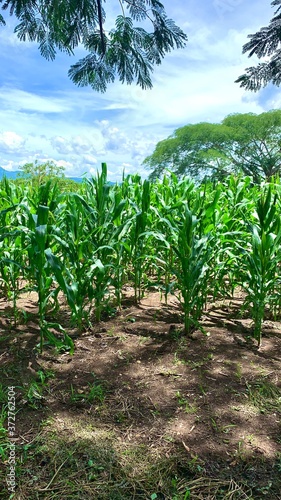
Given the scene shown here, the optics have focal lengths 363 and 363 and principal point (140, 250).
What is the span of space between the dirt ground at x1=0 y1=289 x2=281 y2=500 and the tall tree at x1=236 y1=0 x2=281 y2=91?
3.33 meters

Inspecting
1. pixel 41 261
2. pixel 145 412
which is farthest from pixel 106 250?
pixel 145 412

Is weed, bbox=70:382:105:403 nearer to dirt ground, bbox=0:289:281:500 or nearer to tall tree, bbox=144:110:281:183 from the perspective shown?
dirt ground, bbox=0:289:281:500

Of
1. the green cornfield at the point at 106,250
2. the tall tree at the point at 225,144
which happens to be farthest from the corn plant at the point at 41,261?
the tall tree at the point at 225,144

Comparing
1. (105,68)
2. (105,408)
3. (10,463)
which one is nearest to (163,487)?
(105,408)

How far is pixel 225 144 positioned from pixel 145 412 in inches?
1192

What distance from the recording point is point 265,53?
13.6ft

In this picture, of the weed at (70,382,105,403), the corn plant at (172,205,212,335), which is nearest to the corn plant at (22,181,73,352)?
the weed at (70,382,105,403)

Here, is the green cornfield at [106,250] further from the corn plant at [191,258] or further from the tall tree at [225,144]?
the tall tree at [225,144]

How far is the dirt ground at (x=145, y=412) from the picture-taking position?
121cm

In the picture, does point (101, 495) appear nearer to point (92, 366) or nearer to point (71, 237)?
point (92, 366)

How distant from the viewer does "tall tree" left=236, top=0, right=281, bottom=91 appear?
3.94 meters

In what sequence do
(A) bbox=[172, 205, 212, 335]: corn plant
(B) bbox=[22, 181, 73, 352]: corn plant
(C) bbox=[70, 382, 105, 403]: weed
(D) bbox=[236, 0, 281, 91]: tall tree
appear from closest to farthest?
(C) bbox=[70, 382, 105, 403]: weed → (B) bbox=[22, 181, 73, 352]: corn plant → (A) bbox=[172, 205, 212, 335]: corn plant → (D) bbox=[236, 0, 281, 91]: tall tree

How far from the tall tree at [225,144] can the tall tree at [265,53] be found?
22.8 metres

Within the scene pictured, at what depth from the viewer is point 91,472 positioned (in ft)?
4.03
